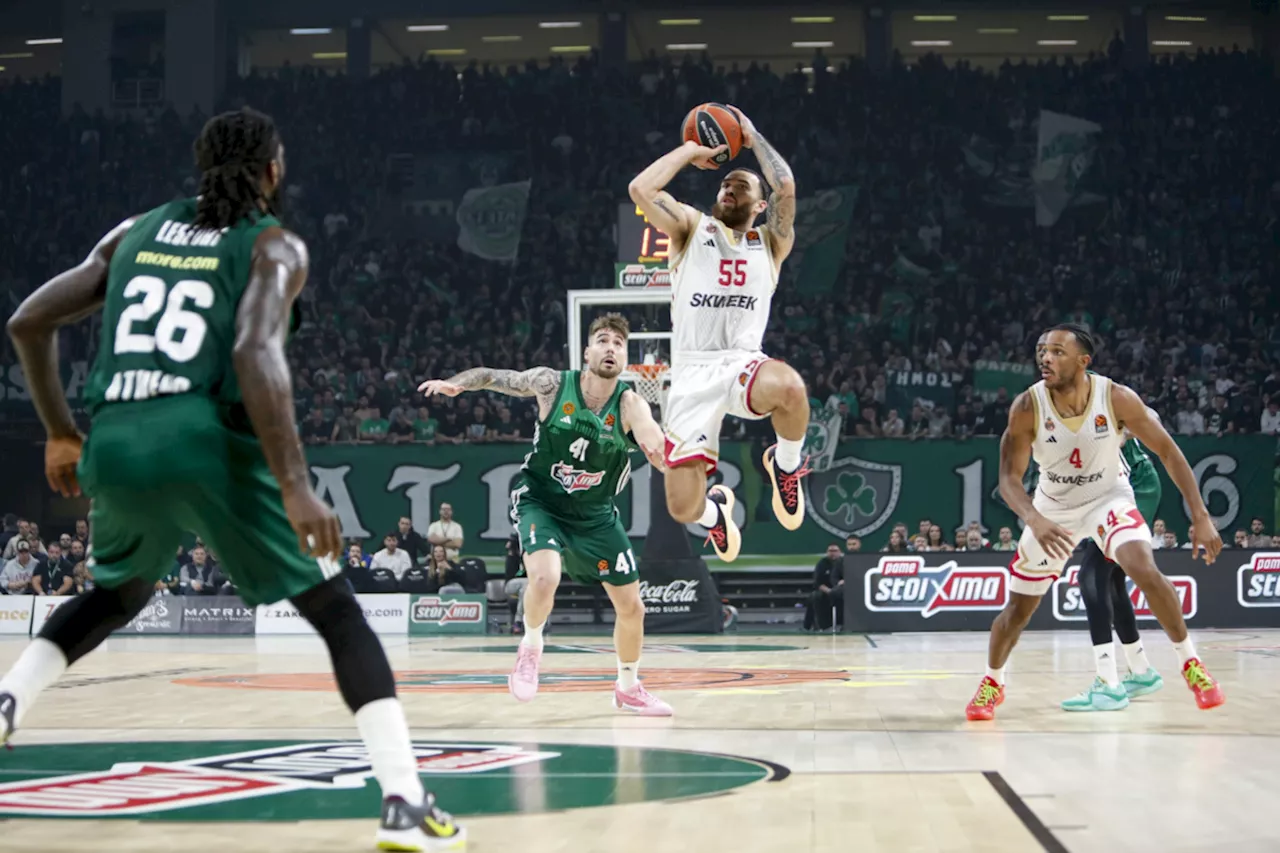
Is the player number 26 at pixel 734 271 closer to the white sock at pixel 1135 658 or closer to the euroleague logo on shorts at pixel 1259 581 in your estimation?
the white sock at pixel 1135 658

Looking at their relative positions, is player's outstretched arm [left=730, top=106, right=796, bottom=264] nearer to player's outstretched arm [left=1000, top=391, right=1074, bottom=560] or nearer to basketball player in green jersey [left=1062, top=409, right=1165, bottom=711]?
player's outstretched arm [left=1000, top=391, right=1074, bottom=560]

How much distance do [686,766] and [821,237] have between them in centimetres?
2219

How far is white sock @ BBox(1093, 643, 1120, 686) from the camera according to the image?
7.93 m

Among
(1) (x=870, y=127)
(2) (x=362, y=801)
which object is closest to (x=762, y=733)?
(2) (x=362, y=801)

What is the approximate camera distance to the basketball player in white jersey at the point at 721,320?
24.9ft

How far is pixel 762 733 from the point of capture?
651 cm

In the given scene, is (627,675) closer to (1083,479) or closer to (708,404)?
(708,404)

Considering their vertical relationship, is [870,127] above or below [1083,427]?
above

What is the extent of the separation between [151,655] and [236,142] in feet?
35.1

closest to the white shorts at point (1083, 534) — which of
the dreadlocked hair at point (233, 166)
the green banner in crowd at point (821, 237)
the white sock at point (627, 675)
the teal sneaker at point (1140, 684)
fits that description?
the teal sneaker at point (1140, 684)

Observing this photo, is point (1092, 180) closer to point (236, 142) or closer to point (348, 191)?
point (348, 191)

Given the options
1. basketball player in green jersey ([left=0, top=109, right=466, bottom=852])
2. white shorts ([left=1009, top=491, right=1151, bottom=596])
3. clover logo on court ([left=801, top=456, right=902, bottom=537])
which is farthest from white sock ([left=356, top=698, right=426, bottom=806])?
clover logo on court ([left=801, top=456, right=902, bottom=537])

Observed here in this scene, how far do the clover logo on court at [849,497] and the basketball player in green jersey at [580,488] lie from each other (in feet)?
41.7

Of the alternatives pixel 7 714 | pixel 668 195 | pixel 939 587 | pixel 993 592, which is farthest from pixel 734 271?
pixel 993 592
